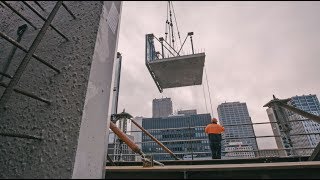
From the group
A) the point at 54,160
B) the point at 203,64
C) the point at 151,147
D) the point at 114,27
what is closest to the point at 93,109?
the point at 54,160

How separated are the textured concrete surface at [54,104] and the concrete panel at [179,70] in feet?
17.7

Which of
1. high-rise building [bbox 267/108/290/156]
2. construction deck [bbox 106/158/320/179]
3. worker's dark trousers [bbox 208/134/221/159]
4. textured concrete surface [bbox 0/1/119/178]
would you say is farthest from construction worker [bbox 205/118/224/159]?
textured concrete surface [bbox 0/1/119/178]

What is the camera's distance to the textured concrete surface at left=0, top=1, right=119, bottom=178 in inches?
49.1

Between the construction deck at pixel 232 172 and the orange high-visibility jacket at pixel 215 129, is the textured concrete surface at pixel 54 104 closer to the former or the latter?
the construction deck at pixel 232 172

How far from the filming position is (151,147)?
4641 inches

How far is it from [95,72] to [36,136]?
1.89ft

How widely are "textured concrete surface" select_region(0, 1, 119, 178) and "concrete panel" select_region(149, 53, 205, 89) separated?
5.39 metres

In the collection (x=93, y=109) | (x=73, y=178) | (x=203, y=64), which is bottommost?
(x=73, y=178)

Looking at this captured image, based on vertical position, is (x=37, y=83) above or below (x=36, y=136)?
above

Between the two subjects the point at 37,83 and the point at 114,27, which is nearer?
the point at 37,83

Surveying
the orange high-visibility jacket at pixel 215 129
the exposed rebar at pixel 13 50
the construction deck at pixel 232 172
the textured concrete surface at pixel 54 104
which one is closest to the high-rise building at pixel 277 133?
the orange high-visibility jacket at pixel 215 129

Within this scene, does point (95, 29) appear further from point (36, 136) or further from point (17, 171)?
point (17, 171)

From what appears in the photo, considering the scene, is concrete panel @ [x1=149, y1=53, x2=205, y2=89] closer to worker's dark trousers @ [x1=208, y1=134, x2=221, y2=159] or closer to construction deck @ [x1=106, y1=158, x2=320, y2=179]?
worker's dark trousers @ [x1=208, y1=134, x2=221, y2=159]

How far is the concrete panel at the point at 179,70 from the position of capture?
7.09m
